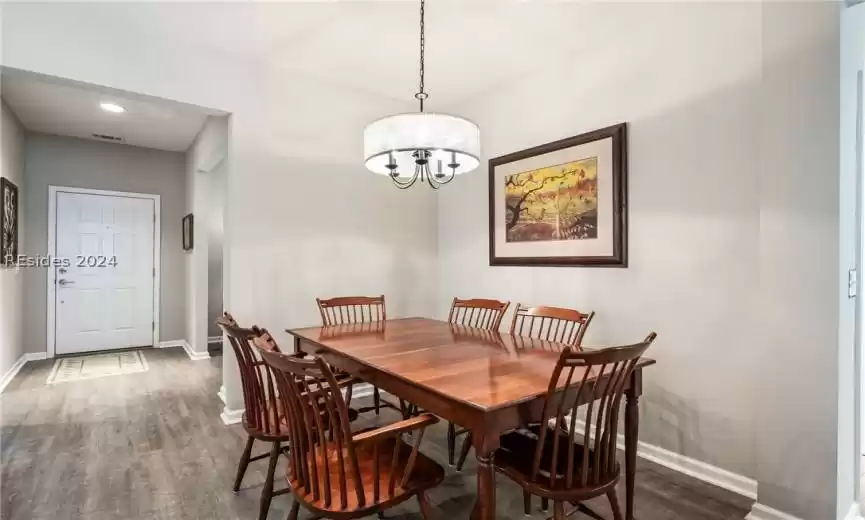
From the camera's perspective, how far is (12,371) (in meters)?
4.17

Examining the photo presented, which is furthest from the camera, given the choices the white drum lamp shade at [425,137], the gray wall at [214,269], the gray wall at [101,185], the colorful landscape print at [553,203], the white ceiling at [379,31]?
the gray wall at [214,269]

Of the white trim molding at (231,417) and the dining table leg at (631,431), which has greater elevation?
the dining table leg at (631,431)

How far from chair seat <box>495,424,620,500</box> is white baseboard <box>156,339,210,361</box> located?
14.5ft

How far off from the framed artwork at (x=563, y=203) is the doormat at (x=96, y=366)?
405 centimetres

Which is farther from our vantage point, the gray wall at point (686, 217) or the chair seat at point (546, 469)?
the gray wall at point (686, 217)

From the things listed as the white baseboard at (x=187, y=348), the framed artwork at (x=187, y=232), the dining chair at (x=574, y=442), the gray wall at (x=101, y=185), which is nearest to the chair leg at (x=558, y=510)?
the dining chair at (x=574, y=442)

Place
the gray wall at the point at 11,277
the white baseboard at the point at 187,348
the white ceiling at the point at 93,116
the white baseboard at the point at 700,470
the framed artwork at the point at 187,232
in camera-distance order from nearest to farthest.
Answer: the white baseboard at the point at 700,470 → the white ceiling at the point at 93,116 → the gray wall at the point at 11,277 → the white baseboard at the point at 187,348 → the framed artwork at the point at 187,232

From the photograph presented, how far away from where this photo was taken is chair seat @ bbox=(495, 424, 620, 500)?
143cm

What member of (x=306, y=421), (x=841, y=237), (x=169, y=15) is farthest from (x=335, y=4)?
(x=841, y=237)

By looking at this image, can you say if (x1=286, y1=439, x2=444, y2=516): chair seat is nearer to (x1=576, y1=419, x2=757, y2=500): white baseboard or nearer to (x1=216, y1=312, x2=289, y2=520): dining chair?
(x1=216, y1=312, x2=289, y2=520): dining chair

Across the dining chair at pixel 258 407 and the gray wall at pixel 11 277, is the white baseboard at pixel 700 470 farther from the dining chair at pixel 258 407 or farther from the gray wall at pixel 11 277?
the gray wall at pixel 11 277

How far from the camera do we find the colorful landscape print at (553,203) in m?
2.79

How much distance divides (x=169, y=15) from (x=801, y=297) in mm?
3507

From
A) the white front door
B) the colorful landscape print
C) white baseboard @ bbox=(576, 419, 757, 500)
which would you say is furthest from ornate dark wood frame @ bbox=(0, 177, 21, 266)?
white baseboard @ bbox=(576, 419, 757, 500)
